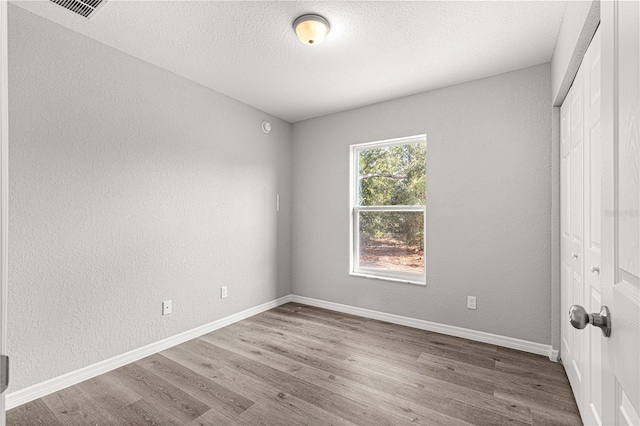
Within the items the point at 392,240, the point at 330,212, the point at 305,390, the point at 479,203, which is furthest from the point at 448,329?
the point at 330,212

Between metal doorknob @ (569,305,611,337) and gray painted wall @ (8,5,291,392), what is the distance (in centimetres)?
280

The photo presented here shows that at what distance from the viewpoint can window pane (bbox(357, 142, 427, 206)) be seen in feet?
11.2

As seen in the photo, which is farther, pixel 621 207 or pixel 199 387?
pixel 199 387

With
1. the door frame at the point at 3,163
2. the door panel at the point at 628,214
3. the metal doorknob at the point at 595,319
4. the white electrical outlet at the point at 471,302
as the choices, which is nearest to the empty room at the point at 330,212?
the white electrical outlet at the point at 471,302

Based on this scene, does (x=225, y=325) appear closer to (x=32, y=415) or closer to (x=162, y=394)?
(x=162, y=394)

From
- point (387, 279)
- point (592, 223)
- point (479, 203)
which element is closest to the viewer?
point (592, 223)

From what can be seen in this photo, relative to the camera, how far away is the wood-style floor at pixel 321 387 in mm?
1825

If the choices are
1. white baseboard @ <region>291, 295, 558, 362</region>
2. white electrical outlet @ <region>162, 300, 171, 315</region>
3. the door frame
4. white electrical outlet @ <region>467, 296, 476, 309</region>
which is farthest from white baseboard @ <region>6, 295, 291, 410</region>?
white electrical outlet @ <region>467, 296, 476, 309</region>

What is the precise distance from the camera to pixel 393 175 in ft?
11.8

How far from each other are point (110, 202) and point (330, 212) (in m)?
2.34

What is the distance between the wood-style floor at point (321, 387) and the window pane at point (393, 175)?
1.51 metres

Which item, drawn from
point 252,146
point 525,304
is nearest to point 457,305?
point 525,304

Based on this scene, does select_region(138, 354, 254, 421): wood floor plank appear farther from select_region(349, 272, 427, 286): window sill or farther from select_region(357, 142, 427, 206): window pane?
select_region(357, 142, 427, 206): window pane

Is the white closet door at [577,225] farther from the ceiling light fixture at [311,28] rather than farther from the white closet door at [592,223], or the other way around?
the ceiling light fixture at [311,28]
